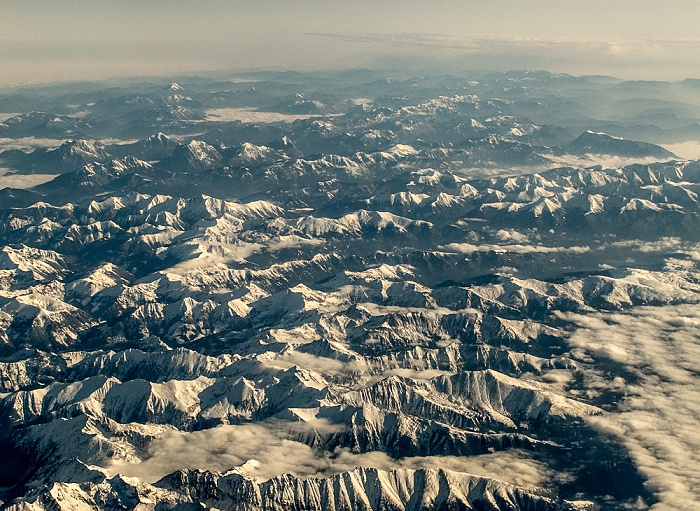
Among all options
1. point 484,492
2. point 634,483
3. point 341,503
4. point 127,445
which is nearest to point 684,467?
point 634,483

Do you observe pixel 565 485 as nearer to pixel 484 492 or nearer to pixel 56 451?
pixel 484 492

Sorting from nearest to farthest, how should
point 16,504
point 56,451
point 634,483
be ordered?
point 16,504, point 634,483, point 56,451

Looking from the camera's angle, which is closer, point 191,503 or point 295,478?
point 191,503

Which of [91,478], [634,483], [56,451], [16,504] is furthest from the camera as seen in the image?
[56,451]

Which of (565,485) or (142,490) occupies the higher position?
(142,490)

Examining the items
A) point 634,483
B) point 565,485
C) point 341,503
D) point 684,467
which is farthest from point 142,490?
point 684,467

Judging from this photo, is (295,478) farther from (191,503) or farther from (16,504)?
(16,504)

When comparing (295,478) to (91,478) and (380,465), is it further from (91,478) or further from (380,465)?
(91,478)

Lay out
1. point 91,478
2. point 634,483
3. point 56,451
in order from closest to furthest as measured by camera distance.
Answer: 1. point 91,478
2. point 634,483
3. point 56,451
